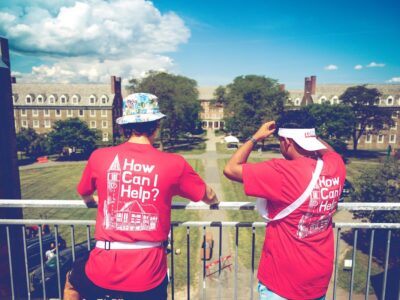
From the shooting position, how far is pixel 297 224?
2799 millimetres

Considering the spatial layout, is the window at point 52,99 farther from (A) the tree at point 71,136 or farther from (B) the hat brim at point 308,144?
(B) the hat brim at point 308,144

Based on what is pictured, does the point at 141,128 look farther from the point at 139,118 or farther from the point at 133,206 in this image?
the point at 133,206

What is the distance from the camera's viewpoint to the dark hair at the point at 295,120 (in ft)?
9.82

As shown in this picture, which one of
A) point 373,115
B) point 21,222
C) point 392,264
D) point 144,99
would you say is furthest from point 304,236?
point 373,115

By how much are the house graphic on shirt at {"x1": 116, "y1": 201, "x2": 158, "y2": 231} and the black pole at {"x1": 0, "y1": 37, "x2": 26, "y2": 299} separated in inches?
196

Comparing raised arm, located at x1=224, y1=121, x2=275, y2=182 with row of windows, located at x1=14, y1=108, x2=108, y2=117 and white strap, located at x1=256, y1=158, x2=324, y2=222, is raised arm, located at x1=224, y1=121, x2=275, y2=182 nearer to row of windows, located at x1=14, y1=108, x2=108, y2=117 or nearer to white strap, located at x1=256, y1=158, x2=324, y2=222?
white strap, located at x1=256, y1=158, x2=324, y2=222

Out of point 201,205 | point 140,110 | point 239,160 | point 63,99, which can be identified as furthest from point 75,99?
point 239,160

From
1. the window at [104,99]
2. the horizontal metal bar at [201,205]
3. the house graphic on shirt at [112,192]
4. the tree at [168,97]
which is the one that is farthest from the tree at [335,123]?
the house graphic on shirt at [112,192]

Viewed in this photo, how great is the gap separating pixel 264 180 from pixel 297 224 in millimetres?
494

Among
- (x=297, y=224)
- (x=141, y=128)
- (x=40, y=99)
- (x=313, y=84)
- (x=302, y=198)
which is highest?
(x=313, y=84)

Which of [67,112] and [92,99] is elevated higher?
[92,99]

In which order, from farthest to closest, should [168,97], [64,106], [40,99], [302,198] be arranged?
[64,106]
[40,99]
[168,97]
[302,198]

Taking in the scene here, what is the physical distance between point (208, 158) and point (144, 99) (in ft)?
152

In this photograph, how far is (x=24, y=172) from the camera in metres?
40.7
